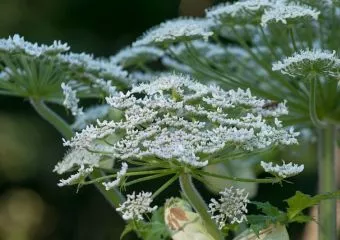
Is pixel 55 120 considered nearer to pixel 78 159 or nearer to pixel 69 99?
pixel 69 99

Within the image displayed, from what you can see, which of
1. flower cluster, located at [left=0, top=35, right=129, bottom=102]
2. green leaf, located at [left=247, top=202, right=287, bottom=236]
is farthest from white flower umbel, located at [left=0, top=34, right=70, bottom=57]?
green leaf, located at [left=247, top=202, right=287, bottom=236]

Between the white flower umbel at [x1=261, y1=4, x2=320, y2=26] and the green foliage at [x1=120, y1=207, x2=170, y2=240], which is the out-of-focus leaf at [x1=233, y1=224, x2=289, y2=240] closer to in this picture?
the green foliage at [x1=120, y1=207, x2=170, y2=240]

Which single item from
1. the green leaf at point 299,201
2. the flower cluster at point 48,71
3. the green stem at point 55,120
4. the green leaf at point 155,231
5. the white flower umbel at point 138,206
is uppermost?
the flower cluster at point 48,71

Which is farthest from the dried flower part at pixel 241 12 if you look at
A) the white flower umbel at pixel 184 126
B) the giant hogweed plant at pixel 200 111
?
the white flower umbel at pixel 184 126

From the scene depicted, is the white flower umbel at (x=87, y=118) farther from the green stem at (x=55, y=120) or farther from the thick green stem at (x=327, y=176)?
the thick green stem at (x=327, y=176)

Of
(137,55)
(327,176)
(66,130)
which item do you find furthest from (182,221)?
(137,55)
